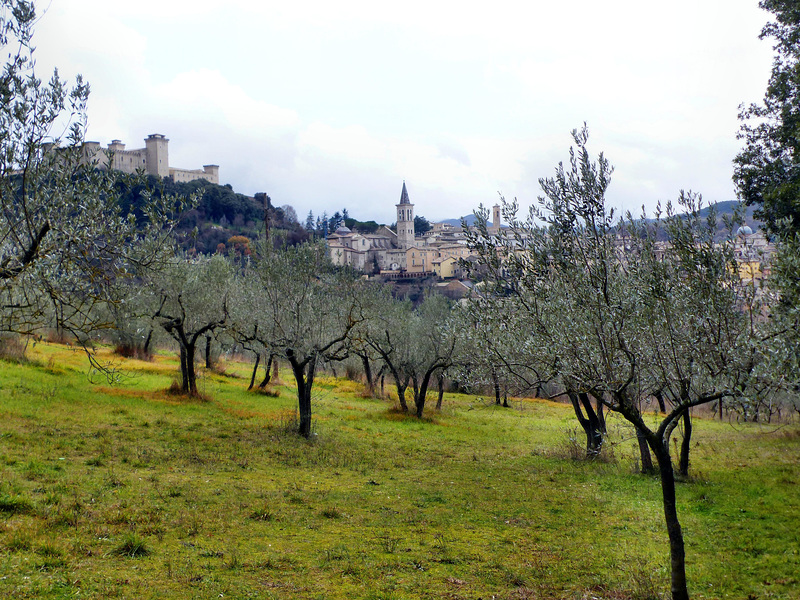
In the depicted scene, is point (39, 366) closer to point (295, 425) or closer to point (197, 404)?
point (197, 404)

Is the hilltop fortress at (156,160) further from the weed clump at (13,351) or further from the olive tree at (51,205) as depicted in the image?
the olive tree at (51,205)

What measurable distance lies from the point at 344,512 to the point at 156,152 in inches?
6242

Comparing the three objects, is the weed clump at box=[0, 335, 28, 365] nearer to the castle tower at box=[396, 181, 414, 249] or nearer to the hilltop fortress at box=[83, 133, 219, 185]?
the hilltop fortress at box=[83, 133, 219, 185]

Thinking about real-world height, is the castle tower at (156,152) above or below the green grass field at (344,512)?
above

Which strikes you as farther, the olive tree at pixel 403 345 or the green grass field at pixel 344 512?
the olive tree at pixel 403 345

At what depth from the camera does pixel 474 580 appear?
887 cm

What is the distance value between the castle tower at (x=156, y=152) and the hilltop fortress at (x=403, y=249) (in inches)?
1797

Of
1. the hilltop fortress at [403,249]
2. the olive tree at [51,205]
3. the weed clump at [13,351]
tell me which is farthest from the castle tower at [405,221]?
the olive tree at [51,205]

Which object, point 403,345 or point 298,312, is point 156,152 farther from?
point 298,312

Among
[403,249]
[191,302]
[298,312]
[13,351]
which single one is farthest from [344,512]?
[403,249]

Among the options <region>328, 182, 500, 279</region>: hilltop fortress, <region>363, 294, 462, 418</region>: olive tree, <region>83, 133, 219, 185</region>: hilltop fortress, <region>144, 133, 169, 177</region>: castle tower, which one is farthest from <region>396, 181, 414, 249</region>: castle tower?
<region>363, 294, 462, 418</region>: olive tree

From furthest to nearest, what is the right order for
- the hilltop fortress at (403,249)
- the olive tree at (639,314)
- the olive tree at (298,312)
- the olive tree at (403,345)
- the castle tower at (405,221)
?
1. the castle tower at (405,221)
2. the hilltop fortress at (403,249)
3. the olive tree at (403,345)
4. the olive tree at (298,312)
5. the olive tree at (639,314)

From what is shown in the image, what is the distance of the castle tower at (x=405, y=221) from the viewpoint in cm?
18688

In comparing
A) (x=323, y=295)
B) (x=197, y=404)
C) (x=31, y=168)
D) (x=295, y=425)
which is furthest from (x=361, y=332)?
(x=31, y=168)
